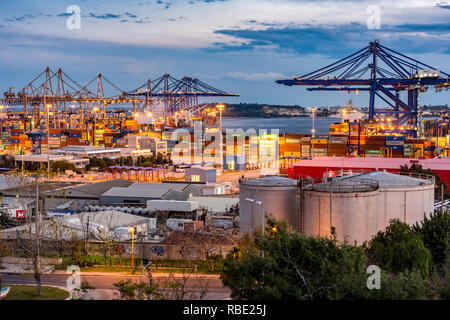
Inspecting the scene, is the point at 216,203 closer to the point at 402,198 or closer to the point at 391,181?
the point at 391,181

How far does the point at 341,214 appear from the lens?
10.8 m

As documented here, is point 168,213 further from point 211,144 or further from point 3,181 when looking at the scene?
point 211,144

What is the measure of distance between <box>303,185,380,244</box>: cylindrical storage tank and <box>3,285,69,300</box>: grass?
511 cm

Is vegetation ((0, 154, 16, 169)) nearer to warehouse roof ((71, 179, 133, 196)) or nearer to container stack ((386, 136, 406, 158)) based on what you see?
warehouse roof ((71, 179, 133, 196))

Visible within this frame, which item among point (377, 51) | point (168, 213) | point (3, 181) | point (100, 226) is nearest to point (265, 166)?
point (377, 51)

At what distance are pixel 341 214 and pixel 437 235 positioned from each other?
5.91 feet

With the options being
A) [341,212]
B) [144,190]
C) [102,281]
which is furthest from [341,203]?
[144,190]

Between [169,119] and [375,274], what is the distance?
274 feet

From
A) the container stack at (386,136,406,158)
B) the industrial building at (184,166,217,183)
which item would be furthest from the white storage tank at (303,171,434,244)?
the container stack at (386,136,406,158)

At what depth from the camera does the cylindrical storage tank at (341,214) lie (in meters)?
10.8

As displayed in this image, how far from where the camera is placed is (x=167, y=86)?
97562mm

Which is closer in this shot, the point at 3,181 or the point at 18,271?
the point at 18,271

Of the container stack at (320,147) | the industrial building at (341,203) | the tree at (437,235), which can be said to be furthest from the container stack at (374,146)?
the tree at (437,235)

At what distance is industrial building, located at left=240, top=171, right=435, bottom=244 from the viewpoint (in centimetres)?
1081
